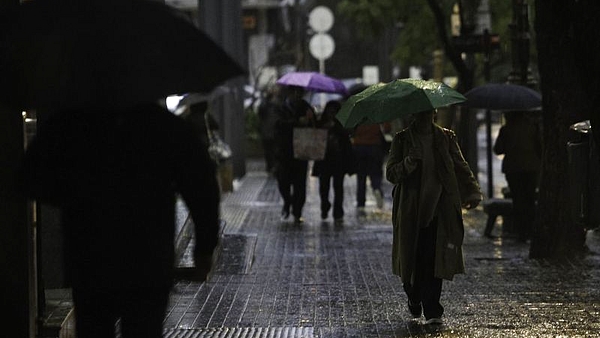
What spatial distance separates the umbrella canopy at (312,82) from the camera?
19.0 meters

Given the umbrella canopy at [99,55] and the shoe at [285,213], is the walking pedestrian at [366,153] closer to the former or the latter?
the shoe at [285,213]

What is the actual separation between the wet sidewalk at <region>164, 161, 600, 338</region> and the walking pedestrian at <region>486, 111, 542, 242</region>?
356 mm

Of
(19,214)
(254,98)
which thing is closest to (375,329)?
(19,214)

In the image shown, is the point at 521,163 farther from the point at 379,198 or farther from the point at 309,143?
the point at 379,198

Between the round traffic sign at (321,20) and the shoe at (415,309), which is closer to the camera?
the shoe at (415,309)

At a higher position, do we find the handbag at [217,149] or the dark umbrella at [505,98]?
the dark umbrella at [505,98]

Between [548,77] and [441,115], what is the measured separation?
45.8ft

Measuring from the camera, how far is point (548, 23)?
14.1 meters

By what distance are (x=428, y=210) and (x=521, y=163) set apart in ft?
22.8

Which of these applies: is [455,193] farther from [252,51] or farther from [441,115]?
[252,51]

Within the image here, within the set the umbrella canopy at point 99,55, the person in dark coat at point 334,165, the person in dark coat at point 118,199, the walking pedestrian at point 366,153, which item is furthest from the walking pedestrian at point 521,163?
the person in dark coat at point 118,199

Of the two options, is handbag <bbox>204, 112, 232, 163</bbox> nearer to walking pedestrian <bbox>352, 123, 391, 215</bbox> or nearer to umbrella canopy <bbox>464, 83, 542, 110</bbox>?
walking pedestrian <bbox>352, 123, 391, 215</bbox>

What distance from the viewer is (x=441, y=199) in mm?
9766

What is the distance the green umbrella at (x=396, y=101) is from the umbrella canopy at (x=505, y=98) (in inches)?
255
